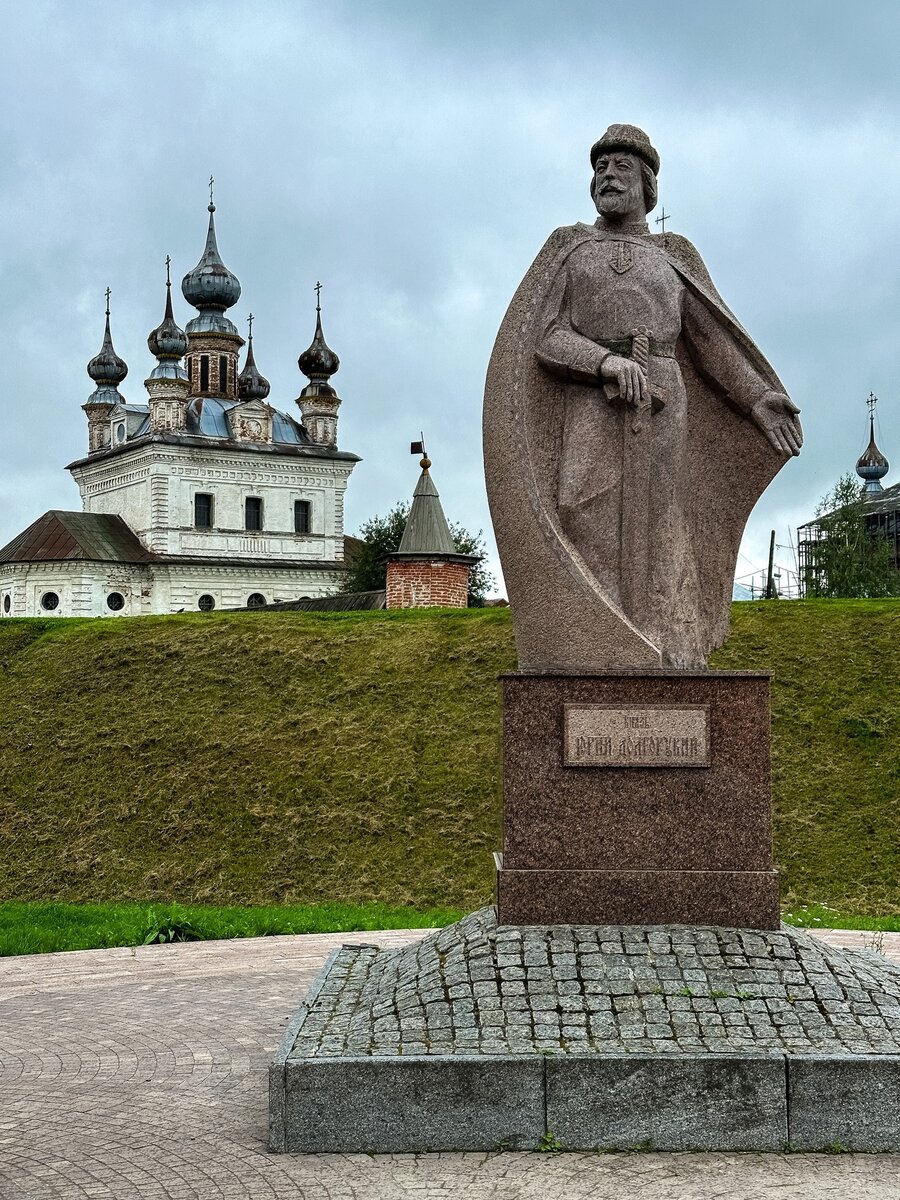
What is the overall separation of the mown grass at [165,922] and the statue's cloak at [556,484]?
472cm

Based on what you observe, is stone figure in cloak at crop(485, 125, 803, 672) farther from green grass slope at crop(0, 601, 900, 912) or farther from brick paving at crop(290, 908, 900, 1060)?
green grass slope at crop(0, 601, 900, 912)

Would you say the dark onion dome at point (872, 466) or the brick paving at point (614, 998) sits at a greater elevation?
the dark onion dome at point (872, 466)

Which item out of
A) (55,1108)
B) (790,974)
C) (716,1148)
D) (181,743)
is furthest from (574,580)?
(181,743)

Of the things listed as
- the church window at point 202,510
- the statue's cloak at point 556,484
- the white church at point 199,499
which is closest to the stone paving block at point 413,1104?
the statue's cloak at point 556,484

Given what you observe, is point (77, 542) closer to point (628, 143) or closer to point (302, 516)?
point (302, 516)

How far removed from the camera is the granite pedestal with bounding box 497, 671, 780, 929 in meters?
6.61

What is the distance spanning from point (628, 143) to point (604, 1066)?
15.1ft

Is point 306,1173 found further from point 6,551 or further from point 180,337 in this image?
point 180,337

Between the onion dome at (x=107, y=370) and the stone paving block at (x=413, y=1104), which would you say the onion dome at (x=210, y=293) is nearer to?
the onion dome at (x=107, y=370)

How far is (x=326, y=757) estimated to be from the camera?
16938mm

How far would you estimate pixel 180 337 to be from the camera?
6675 centimetres

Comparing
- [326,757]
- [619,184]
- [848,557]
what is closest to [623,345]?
[619,184]

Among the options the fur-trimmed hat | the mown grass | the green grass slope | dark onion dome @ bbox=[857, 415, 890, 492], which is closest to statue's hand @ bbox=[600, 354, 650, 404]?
the fur-trimmed hat

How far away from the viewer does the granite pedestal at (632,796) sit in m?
6.61
